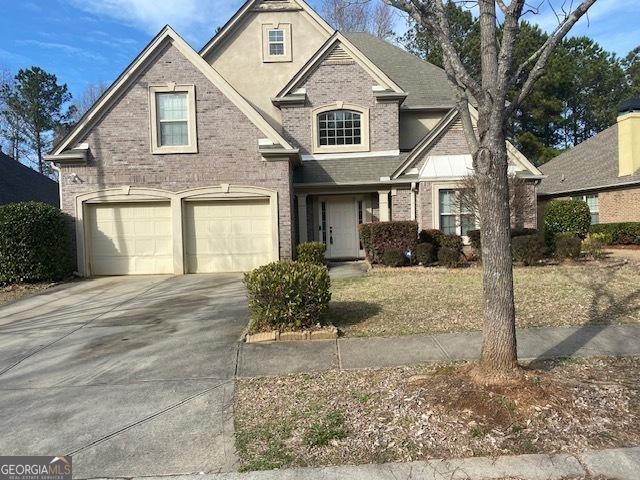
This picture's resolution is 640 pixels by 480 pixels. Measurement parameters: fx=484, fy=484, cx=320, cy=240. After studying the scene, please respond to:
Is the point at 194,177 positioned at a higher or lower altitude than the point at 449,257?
higher

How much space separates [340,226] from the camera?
17.0m

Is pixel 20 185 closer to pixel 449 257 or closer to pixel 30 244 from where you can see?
pixel 30 244

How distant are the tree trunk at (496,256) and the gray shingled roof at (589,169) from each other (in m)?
17.5

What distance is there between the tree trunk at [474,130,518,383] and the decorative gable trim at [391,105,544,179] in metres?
11.3

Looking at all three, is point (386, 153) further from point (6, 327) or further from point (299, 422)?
point (299, 422)

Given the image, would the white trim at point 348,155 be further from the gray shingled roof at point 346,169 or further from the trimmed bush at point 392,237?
the trimmed bush at point 392,237

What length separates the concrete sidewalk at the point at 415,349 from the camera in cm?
560

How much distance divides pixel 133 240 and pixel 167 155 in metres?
2.72

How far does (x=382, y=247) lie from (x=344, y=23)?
78.2 ft

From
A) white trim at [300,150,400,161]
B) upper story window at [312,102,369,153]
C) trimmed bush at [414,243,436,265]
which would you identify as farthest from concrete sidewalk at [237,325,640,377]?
upper story window at [312,102,369,153]

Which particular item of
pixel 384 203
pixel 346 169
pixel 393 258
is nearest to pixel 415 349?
pixel 393 258

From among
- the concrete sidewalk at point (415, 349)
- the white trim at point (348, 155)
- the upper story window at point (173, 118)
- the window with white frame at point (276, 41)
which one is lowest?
the concrete sidewalk at point (415, 349)

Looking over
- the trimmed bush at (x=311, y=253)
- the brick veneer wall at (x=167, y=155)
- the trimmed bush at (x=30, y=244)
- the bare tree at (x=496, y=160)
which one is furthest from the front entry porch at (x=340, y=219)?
the bare tree at (x=496, y=160)

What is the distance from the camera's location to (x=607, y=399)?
14.1 feet
